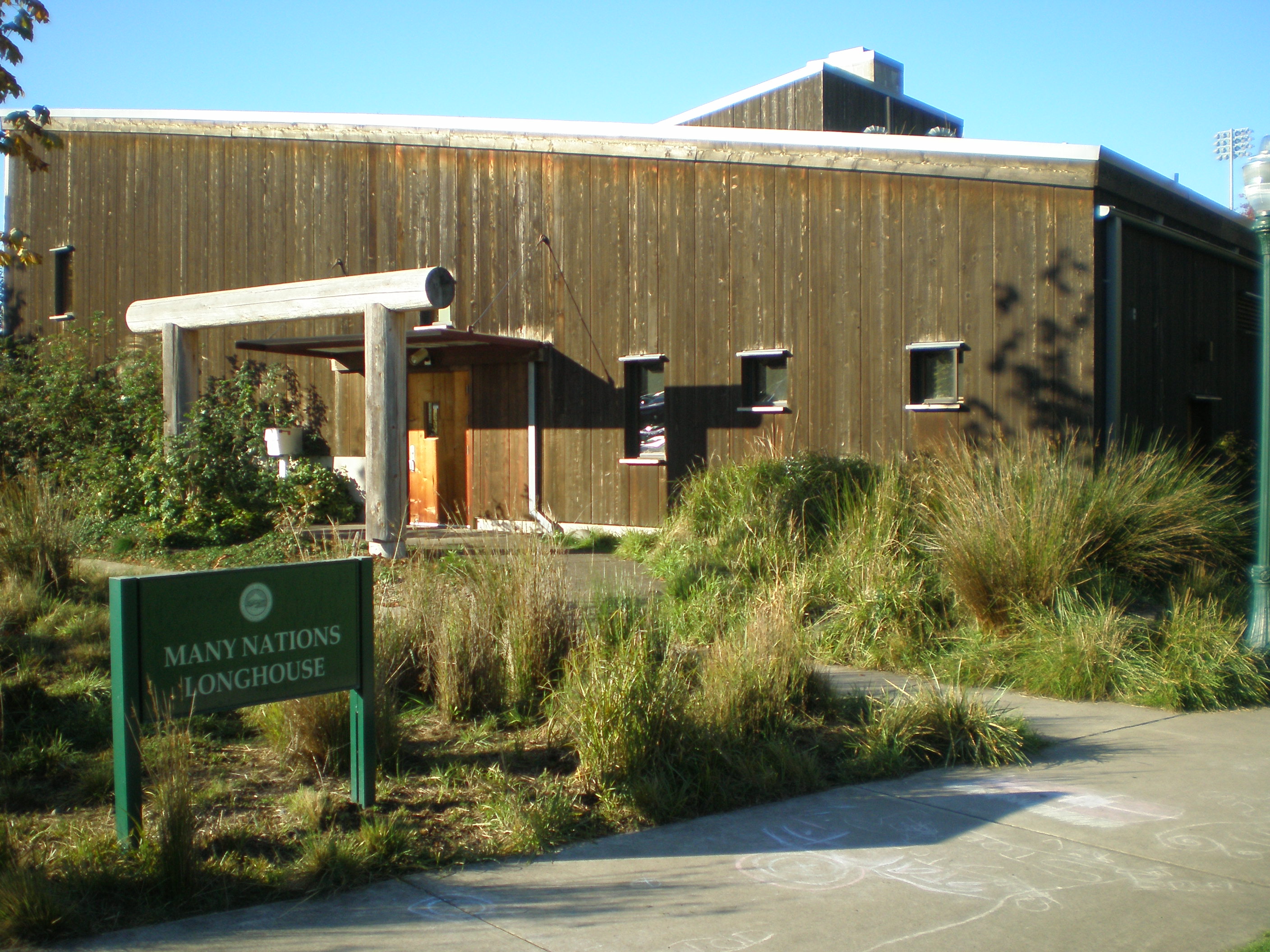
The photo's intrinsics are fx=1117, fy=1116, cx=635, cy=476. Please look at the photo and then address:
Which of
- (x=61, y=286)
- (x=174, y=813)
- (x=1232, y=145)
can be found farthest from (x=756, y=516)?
(x=1232, y=145)

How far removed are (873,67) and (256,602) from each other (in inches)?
981

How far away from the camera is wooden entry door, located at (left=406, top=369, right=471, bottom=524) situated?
1742cm

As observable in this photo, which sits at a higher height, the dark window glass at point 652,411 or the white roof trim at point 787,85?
the white roof trim at point 787,85

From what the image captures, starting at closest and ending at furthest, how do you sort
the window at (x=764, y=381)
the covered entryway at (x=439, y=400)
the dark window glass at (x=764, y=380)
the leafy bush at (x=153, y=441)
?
1. the leafy bush at (x=153, y=441)
2. the window at (x=764, y=381)
3. the dark window glass at (x=764, y=380)
4. the covered entryway at (x=439, y=400)

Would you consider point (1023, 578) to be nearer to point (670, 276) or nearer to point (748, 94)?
point (670, 276)

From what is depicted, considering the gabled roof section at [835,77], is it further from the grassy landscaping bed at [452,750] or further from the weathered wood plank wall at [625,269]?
the grassy landscaping bed at [452,750]

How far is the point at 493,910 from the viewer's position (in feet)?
13.2

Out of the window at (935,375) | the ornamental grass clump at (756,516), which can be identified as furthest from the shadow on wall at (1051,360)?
the ornamental grass clump at (756,516)

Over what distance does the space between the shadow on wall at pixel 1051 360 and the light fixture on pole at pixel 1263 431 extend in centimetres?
370

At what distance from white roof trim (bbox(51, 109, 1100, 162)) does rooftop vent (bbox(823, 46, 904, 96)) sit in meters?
11.0

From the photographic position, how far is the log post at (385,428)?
11.9 metres

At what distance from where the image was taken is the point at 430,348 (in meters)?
16.7

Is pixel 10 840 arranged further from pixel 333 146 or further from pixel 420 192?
pixel 333 146

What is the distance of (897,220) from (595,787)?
9.71 metres
